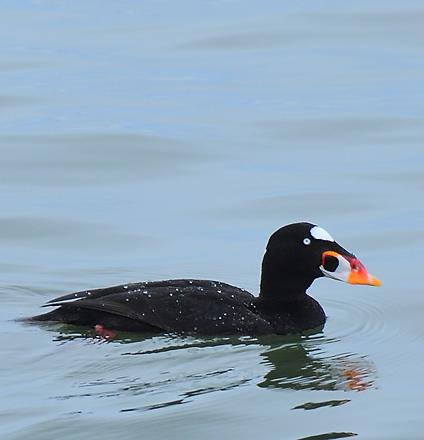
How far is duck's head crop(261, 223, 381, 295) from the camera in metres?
10.9

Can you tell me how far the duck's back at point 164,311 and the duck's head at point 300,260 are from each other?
0.97 feet

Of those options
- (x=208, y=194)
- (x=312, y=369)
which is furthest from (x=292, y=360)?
(x=208, y=194)

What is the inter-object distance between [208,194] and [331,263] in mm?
3643

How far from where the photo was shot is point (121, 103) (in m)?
18.9

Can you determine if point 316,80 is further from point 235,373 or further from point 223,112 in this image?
point 235,373

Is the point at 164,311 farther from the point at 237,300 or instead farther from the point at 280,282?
the point at 280,282

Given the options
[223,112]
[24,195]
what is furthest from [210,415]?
[223,112]

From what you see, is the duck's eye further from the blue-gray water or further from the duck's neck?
the blue-gray water

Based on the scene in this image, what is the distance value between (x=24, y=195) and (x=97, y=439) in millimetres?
6146

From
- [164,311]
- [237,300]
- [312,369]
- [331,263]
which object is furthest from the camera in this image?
[331,263]

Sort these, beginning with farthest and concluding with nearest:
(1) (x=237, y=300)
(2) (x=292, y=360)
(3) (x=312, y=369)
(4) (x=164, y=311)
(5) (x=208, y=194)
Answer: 1. (5) (x=208, y=194)
2. (1) (x=237, y=300)
3. (4) (x=164, y=311)
4. (2) (x=292, y=360)
5. (3) (x=312, y=369)

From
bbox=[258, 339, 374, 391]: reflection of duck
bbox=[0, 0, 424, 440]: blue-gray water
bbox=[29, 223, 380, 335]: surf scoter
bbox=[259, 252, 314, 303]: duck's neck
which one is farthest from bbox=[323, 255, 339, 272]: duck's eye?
bbox=[258, 339, 374, 391]: reflection of duck

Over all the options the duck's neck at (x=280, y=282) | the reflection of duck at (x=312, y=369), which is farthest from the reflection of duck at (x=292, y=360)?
the duck's neck at (x=280, y=282)

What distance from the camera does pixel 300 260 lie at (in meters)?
10.9
